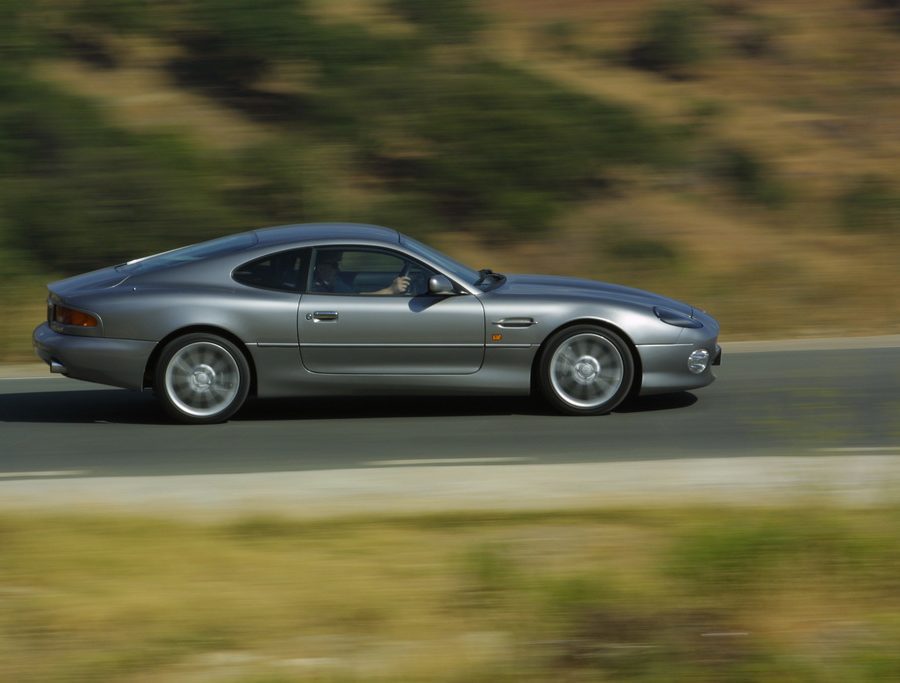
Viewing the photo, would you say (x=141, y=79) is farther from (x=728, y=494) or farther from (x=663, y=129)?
(x=728, y=494)

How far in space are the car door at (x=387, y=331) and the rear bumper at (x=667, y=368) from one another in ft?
3.86

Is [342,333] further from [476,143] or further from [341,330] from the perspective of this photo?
[476,143]

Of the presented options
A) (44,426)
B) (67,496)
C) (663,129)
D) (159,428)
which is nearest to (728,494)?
(67,496)

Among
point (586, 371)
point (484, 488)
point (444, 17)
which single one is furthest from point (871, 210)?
point (484, 488)

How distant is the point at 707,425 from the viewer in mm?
9156

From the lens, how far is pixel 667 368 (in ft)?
30.7

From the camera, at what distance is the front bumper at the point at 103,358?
9.12 meters

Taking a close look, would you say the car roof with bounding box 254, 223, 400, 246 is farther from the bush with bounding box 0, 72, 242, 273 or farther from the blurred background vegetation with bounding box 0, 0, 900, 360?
the bush with bounding box 0, 72, 242, 273

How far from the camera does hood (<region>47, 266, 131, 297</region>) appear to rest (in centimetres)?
929

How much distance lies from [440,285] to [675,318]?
170 cm

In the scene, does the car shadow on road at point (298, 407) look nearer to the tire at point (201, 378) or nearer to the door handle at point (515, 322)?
the tire at point (201, 378)

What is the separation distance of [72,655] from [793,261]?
574 inches

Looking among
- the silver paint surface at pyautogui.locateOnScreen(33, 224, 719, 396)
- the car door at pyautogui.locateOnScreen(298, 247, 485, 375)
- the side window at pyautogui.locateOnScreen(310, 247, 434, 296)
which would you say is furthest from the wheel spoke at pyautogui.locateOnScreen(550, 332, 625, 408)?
the side window at pyautogui.locateOnScreen(310, 247, 434, 296)

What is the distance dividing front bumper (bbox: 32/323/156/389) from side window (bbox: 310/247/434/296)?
1273 millimetres
